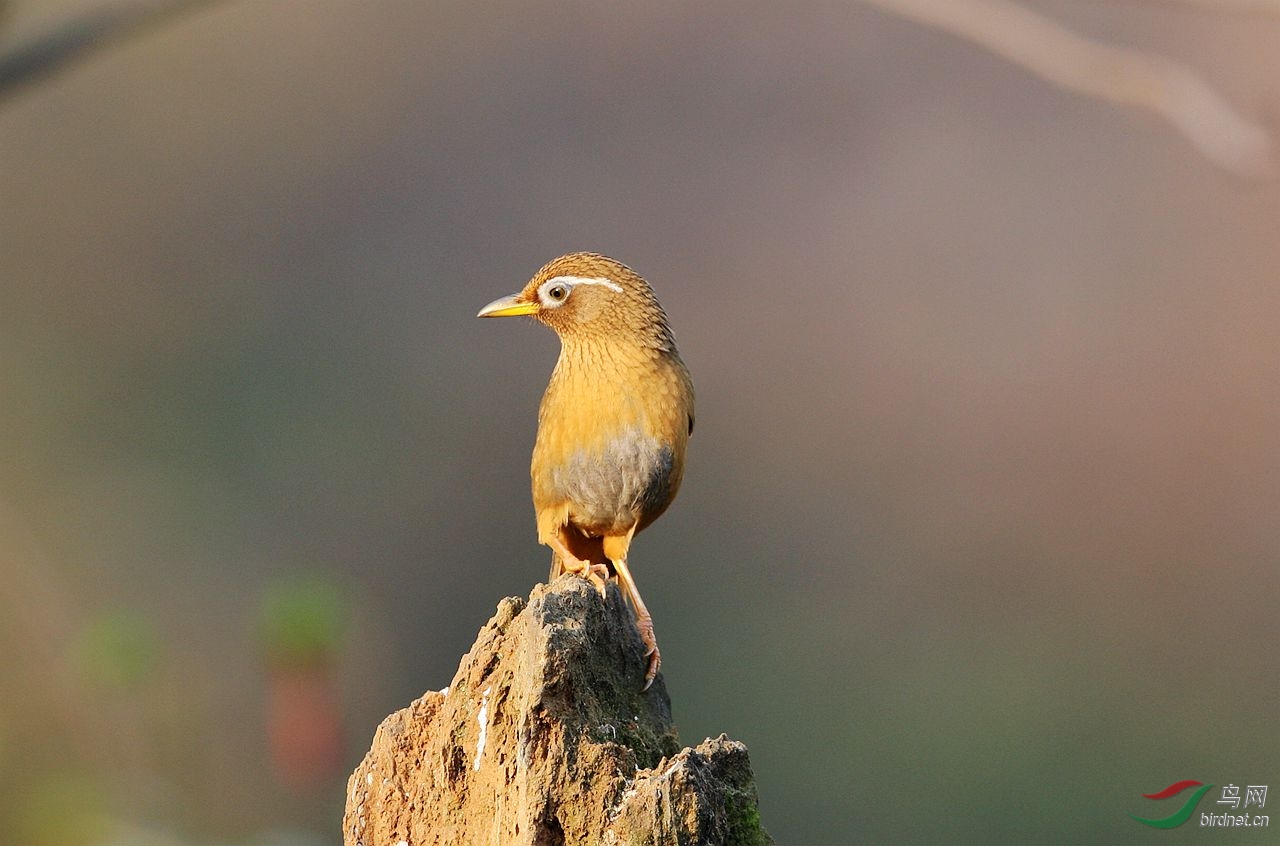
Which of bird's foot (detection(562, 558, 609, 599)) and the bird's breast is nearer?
bird's foot (detection(562, 558, 609, 599))

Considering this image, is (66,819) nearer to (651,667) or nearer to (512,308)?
(651,667)

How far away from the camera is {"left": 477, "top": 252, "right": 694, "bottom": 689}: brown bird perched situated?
5199mm

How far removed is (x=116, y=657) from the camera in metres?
5.23

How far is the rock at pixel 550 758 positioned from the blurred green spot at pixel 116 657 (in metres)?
1.71

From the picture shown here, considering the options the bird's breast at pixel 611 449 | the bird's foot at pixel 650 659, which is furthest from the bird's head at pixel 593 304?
the bird's foot at pixel 650 659

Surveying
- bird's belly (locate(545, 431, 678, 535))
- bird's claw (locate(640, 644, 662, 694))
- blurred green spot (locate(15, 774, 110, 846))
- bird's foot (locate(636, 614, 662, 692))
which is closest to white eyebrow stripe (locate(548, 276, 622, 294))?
bird's belly (locate(545, 431, 678, 535))

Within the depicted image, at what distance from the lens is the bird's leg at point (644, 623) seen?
13.2ft

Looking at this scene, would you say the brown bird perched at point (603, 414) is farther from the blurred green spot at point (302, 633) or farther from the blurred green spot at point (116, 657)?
the blurred green spot at point (116, 657)

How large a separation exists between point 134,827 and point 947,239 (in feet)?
36.4

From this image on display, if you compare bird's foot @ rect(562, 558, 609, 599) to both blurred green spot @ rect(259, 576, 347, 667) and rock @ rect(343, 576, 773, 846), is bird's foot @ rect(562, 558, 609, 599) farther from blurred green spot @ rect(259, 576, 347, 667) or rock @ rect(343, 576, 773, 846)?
blurred green spot @ rect(259, 576, 347, 667)

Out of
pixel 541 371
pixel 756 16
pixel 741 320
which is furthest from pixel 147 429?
pixel 756 16

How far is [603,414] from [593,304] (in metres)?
0.44

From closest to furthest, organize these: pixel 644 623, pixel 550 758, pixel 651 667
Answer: pixel 550 758
pixel 651 667
pixel 644 623

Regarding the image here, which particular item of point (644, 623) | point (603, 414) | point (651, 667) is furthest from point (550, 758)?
point (603, 414)
